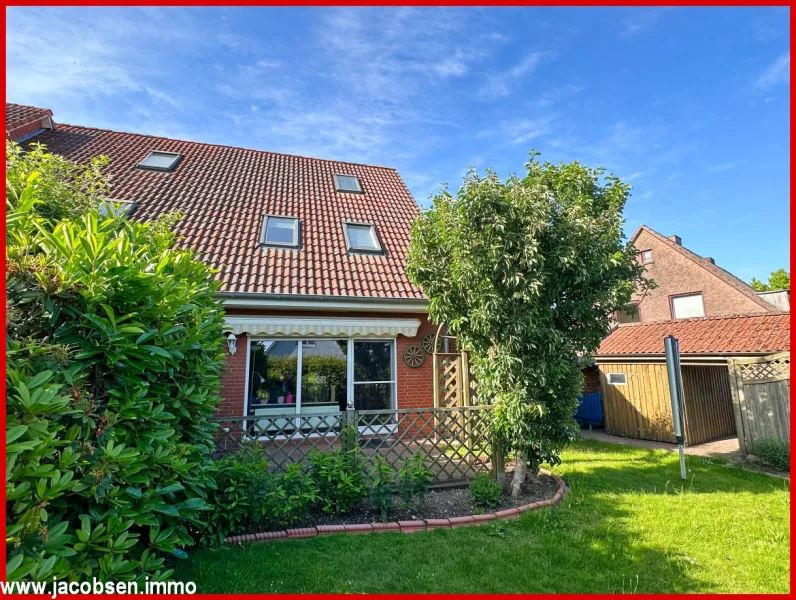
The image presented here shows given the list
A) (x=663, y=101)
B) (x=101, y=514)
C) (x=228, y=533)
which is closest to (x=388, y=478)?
(x=228, y=533)

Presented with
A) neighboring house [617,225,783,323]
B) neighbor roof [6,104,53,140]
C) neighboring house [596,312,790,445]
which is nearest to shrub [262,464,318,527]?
neighboring house [596,312,790,445]

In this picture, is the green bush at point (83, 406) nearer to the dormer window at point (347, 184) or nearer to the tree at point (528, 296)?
the tree at point (528, 296)

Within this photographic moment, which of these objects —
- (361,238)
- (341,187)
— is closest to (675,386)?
(361,238)

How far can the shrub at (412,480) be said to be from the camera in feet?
25.5

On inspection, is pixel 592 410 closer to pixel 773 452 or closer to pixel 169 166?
pixel 773 452

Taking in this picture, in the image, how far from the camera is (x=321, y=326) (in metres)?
11.6

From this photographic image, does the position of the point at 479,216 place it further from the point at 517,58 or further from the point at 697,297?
the point at 697,297

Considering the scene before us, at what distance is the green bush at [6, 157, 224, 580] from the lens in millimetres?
2744

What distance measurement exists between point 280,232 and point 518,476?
468 inches

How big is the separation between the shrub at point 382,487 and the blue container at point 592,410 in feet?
55.5

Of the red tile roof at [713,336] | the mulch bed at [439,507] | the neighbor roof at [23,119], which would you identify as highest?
the neighbor roof at [23,119]

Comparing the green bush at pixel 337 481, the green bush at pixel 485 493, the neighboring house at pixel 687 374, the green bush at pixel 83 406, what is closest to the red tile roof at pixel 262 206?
the green bush at pixel 337 481

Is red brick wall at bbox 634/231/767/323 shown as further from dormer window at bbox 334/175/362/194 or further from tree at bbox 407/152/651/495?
dormer window at bbox 334/175/362/194

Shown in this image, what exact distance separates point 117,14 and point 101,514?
9710mm
